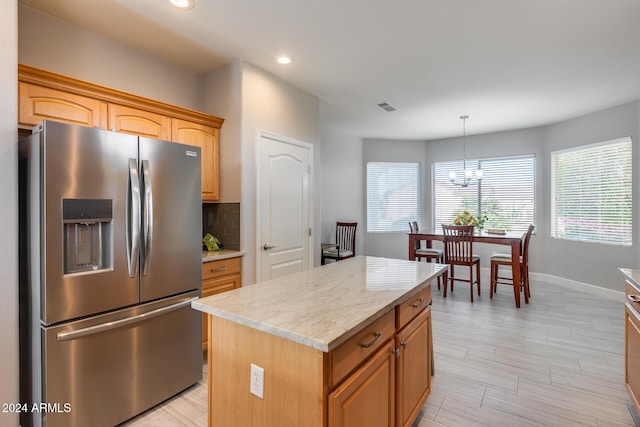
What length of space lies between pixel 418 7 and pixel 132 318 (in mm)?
2829

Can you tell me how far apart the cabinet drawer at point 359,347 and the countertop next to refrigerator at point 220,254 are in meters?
1.75

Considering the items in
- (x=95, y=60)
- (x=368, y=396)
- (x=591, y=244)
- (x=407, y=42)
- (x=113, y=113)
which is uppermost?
(x=407, y=42)

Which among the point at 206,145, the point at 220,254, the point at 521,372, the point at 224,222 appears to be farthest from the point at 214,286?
the point at 521,372

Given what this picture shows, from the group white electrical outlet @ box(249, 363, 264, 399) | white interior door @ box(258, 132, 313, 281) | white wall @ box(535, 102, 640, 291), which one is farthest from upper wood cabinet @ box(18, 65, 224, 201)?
white wall @ box(535, 102, 640, 291)

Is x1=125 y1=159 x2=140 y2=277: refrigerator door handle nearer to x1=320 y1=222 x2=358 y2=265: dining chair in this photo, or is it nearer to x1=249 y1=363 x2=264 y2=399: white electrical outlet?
x1=249 y1=363 x2=264 y2=399: white electrical outlet

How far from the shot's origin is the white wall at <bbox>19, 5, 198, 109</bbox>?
7.65ft

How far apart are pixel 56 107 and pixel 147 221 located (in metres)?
1.04

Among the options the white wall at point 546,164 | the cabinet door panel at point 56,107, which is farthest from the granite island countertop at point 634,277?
the cabinet door panel at point 56,107

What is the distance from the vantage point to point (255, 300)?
150cm

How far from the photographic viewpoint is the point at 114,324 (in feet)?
6.27

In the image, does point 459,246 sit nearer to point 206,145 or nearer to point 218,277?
point 218,277

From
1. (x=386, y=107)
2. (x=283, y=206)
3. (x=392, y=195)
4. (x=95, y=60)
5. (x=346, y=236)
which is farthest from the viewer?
(x=392, y=195)

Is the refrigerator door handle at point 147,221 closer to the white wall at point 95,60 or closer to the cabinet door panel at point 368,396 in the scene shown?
the white wall at point 95,60

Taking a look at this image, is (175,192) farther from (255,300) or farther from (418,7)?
(418,7)
